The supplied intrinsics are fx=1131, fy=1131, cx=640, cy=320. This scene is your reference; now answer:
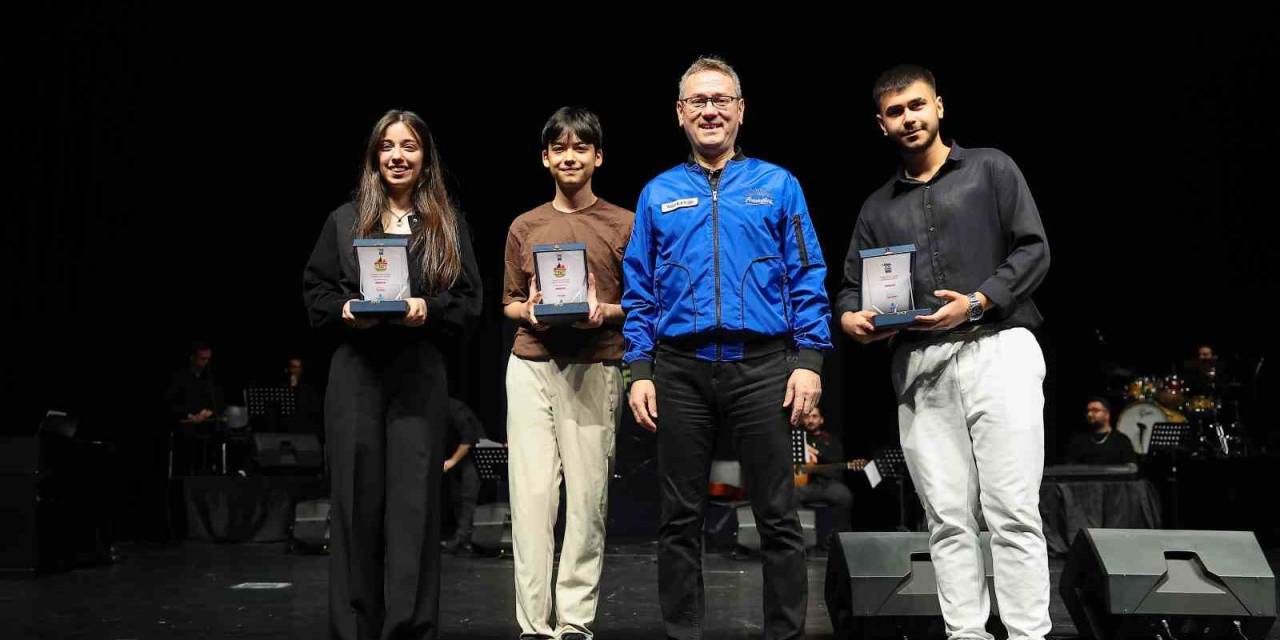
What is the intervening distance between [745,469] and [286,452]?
729 centimetres

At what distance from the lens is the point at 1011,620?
2.89 m

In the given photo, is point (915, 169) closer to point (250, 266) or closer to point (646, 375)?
point (646, 375)

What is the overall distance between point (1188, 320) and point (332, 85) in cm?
803

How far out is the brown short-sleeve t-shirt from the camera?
3320 millimetres

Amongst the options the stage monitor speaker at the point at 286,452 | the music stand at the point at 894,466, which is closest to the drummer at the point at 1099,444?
the music stand at the point at 894,466

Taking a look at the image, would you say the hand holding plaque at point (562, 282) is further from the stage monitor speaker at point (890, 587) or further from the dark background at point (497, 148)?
the dark background at point (497, 148)

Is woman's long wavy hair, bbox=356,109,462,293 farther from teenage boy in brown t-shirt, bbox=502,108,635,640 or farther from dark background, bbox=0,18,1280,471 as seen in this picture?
dark background, bbox=0,18,1280,471

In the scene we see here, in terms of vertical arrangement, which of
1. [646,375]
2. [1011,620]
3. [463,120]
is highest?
[463,120]

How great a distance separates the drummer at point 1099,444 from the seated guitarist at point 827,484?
1942 millimetres

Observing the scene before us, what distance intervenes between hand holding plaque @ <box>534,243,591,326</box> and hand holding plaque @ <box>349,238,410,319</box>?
413mm

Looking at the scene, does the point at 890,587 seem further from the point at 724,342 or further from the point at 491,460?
the point at 491,460

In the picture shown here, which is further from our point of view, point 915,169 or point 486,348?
point 486,348

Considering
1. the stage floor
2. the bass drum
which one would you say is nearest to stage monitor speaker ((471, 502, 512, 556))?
the stage floor

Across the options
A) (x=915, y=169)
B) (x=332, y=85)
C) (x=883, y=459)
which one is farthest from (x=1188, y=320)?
(x=915, y=169)
